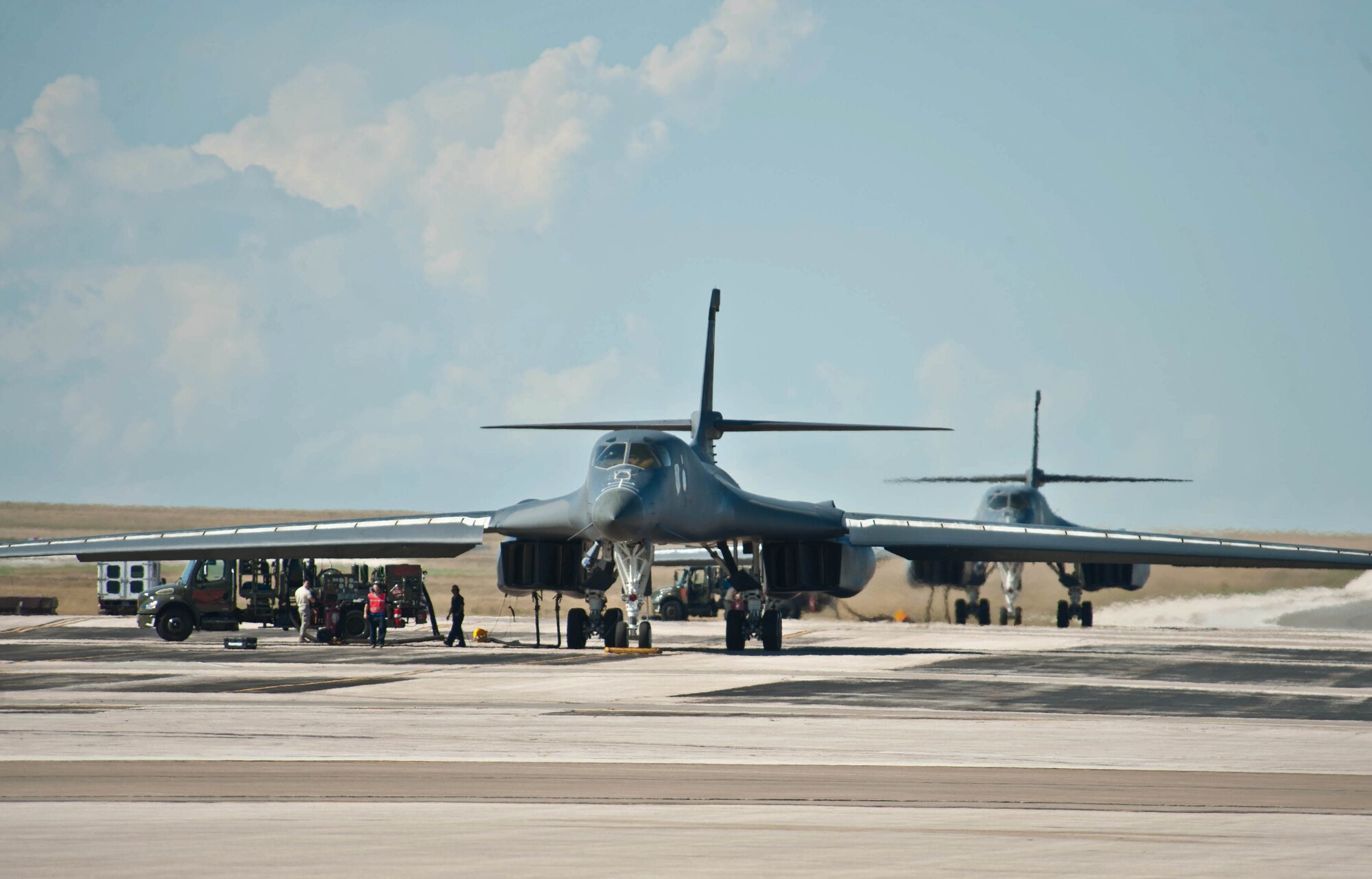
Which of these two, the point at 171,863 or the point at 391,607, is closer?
the point at 171,863

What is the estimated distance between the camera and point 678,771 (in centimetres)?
1067

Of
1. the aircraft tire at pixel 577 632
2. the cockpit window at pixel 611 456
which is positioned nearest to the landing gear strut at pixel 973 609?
the aircraft tire at pixel 577 632

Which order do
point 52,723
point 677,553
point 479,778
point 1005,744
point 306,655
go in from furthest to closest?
point 677,553, point 306,655, point 52,723, point 1005,744, point 479,778

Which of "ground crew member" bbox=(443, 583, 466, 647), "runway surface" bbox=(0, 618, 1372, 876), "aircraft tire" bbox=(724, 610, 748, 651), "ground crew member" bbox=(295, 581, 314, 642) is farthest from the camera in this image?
"ground crew member" bbox=(295, 581, 314, 642)

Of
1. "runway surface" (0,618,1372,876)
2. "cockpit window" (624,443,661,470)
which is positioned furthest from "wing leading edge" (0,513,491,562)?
"runway surface" (0,618,1372,876)

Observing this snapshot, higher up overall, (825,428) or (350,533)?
(825,428)

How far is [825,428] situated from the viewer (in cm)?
3262

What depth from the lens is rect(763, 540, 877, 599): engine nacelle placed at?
30000 millimetres

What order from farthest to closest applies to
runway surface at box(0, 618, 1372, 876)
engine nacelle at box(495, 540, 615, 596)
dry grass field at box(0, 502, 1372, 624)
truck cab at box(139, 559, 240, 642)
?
dry grass field at box(0, 502, 1372, 624), truck cab at box(139, 559, 240, 642), engine nacelle at box(495, 540, 615, 596), runway surface at box(0, 618, 1372, 876)

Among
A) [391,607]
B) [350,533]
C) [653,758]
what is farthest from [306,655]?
→ [653,758]

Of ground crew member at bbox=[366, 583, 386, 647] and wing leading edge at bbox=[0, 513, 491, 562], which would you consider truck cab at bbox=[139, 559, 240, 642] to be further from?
ground crew member at bbox=[366, 583, 386, 647]

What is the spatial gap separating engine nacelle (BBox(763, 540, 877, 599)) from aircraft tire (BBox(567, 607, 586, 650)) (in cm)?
392

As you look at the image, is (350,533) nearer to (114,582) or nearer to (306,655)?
(306,655)

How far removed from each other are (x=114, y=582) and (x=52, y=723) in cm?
3593
